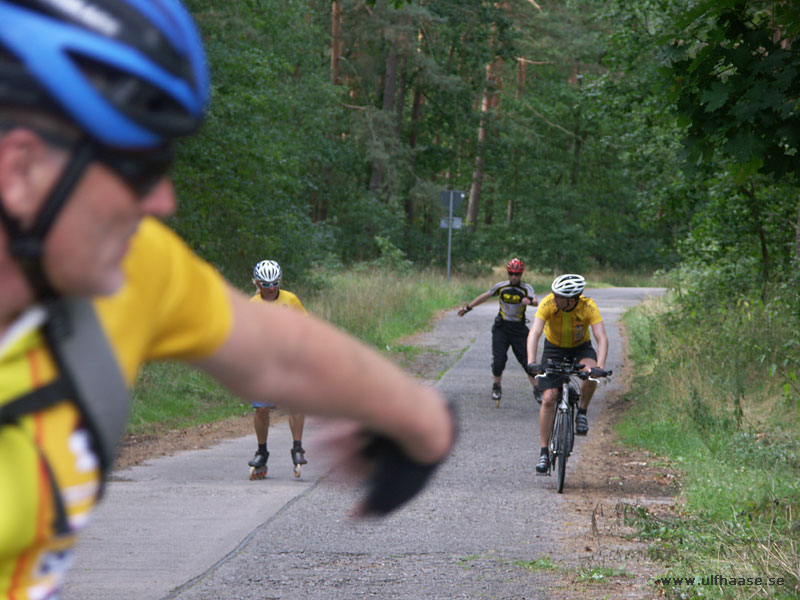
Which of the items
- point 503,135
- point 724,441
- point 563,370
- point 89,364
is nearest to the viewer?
point 89,364

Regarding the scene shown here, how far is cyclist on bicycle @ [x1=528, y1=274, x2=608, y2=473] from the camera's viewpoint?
10.2 metres

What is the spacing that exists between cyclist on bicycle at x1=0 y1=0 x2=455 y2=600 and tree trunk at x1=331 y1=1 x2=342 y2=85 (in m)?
37.0

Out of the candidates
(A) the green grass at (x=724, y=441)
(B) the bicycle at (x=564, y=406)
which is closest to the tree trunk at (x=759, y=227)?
(A) the green grass at (x=724, y=441)

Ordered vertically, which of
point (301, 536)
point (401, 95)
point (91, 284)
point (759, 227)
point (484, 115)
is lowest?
point (301, 536)

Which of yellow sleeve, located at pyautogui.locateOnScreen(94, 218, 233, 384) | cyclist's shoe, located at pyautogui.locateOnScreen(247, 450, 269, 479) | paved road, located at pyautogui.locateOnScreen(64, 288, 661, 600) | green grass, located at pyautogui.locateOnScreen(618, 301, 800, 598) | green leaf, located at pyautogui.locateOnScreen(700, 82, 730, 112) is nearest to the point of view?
yellow sleeve, located at pyautogui.locateOnScreen(94, 218, 233, 384)

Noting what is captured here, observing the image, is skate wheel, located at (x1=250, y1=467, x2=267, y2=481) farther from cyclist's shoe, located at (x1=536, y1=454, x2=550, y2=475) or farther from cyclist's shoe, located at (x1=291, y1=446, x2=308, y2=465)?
cyclist's shoe, located at (x1=536, y1=454, x2=550, y2=475)

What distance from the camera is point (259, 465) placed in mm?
9672

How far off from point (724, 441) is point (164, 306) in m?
10.1

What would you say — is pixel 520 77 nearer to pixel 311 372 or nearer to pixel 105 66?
pixel 311 372

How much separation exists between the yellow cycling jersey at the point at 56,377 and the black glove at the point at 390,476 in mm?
244

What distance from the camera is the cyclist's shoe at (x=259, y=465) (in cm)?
966

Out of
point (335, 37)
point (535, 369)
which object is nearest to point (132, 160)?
point (535, 369)

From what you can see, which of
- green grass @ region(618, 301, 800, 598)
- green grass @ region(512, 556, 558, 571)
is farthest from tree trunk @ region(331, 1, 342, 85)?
green grass @ region(512, 556, 558, 571)

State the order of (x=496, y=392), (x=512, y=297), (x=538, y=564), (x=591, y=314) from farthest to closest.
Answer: (x=512, y=297) → (x=496, y=392) → (x=591, y=314) → (x=538, y=564)
